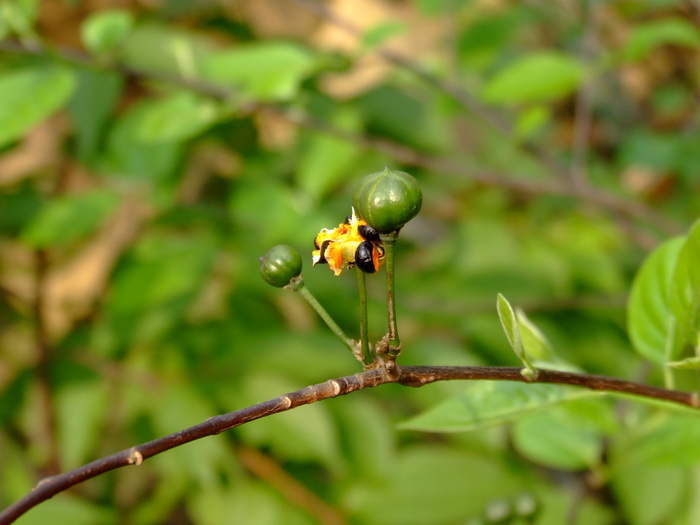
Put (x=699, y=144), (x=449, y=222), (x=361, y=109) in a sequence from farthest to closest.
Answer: (x=449, y=222) → (x=699, y=144) → (x=361, y=109)

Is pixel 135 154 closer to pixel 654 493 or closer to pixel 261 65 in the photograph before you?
pixel 261 65

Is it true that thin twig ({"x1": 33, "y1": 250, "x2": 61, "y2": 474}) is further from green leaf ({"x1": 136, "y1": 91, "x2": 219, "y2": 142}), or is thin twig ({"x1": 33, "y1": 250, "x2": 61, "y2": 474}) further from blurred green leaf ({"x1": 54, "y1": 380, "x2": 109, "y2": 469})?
green leaf ({"x1": 136, "y1": 91, "x2": 219, "y2": 142})

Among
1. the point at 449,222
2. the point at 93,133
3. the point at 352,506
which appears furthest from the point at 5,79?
the point at 449,222

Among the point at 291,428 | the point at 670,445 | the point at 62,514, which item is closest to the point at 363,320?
the point at 670,445

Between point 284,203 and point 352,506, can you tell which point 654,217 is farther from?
point 352,506

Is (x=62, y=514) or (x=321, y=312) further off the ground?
(x=62, y=514)

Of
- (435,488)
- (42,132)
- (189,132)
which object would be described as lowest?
(435,488)

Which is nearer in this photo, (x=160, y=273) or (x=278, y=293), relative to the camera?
(x=160, y=273)
